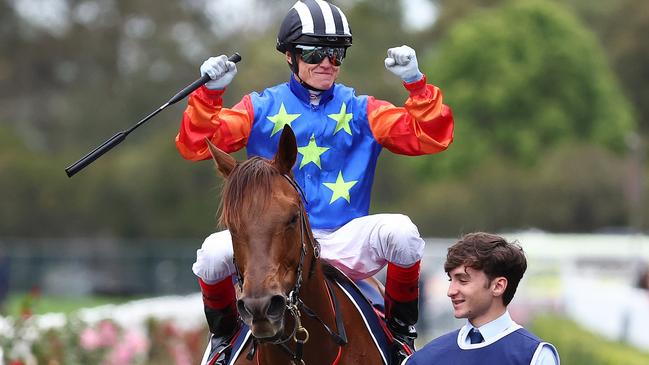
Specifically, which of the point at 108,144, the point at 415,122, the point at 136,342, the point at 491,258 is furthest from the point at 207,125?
the point at 136,342

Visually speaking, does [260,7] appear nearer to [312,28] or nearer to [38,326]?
[38,326]

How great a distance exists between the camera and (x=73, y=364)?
30.5ft

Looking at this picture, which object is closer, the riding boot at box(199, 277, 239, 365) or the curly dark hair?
the curly dark hair

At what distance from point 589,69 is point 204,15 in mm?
15484

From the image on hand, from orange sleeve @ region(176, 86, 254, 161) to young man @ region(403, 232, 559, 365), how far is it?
1458 millimetres

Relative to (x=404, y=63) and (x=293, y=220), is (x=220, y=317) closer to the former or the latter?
(x=293, y=220)

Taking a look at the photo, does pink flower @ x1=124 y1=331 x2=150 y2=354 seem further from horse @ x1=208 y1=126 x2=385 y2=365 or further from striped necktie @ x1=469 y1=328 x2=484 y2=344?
striped necktie @ x1=469 y1=328 x2=484 y2=344

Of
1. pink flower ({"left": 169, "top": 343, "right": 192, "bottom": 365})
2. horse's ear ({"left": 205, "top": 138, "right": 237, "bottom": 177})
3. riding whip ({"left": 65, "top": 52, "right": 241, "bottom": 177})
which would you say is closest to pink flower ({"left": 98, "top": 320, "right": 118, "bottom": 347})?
pink flower ({"left": 169, "top": 343, "right": 192, "bottom": 365})

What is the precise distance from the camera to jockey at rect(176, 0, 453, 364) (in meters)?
5.49

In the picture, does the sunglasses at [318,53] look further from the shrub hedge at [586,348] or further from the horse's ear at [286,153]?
the shrub hedge at [586,348]

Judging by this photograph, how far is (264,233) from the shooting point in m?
4.55

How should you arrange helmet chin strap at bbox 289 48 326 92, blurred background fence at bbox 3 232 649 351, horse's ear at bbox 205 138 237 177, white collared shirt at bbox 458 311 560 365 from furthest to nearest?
1. blurred background fence at bbox 3 232 649 351
2. helmet chin strap at bbox 289 48 326 92
3. horse's ear at bbox 205 138 237 177
4. white collared shirt at bbox 458 311 560 365

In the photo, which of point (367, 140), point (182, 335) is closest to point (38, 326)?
point (182, 335)

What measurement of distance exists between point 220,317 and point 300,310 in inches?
23.5
